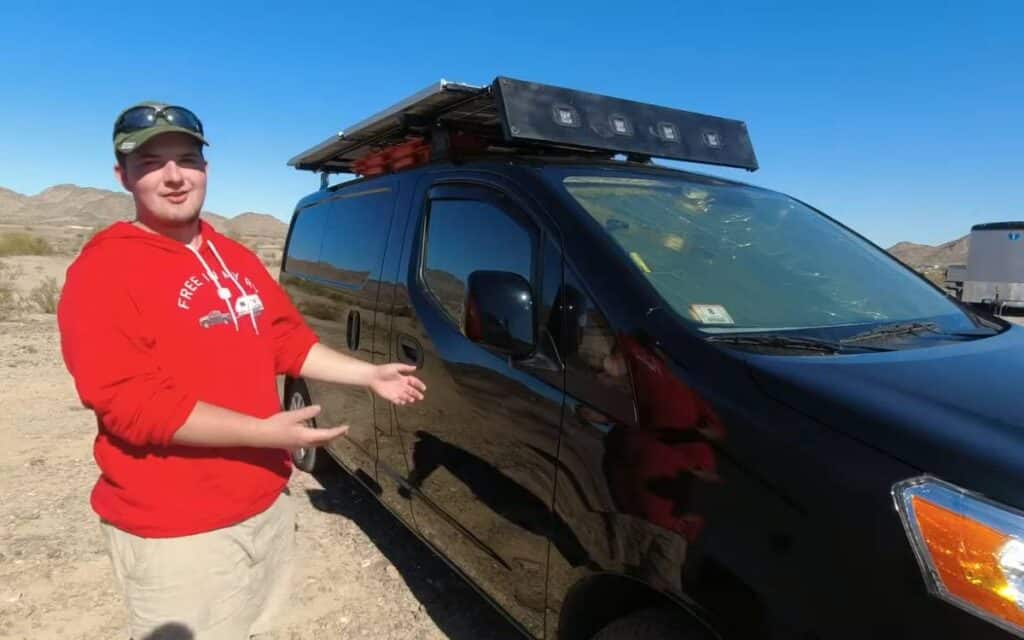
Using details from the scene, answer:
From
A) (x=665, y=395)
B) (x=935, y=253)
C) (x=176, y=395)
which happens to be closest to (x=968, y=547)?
(x=665, y=395)

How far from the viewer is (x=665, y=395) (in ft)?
5.37

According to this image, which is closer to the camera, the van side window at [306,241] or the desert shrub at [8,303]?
the van side window at [306,241]

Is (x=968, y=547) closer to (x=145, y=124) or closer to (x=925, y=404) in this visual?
(x=925, y=404)

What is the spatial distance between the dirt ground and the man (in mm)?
1261

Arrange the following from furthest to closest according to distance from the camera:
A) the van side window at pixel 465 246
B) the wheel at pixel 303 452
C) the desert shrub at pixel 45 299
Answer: the desert shrub at pixel 45 299
the wheel at pixel 303 452
the van side window at pixel 465 246

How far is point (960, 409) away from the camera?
1417 mm

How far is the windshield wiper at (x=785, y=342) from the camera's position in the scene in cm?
174

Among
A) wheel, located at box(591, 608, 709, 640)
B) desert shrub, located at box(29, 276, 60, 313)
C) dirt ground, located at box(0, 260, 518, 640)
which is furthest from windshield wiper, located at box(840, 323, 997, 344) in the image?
desert shrub, located at box(29, 276, 60, 313)

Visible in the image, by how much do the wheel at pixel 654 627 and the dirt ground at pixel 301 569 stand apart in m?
1.31

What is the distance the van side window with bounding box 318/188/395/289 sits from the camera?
10.9 ft

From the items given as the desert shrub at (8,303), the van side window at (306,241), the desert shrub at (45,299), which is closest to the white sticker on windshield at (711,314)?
the van side window at (306,241)

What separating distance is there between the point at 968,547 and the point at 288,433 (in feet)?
4.48

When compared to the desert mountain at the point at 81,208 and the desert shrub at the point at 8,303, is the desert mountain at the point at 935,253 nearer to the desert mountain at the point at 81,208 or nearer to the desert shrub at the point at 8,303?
the desert shrub at the point at 8,303

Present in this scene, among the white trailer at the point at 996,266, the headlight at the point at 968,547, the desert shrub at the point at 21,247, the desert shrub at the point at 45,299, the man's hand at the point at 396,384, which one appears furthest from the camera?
the desert shrub at the point at 21,247
